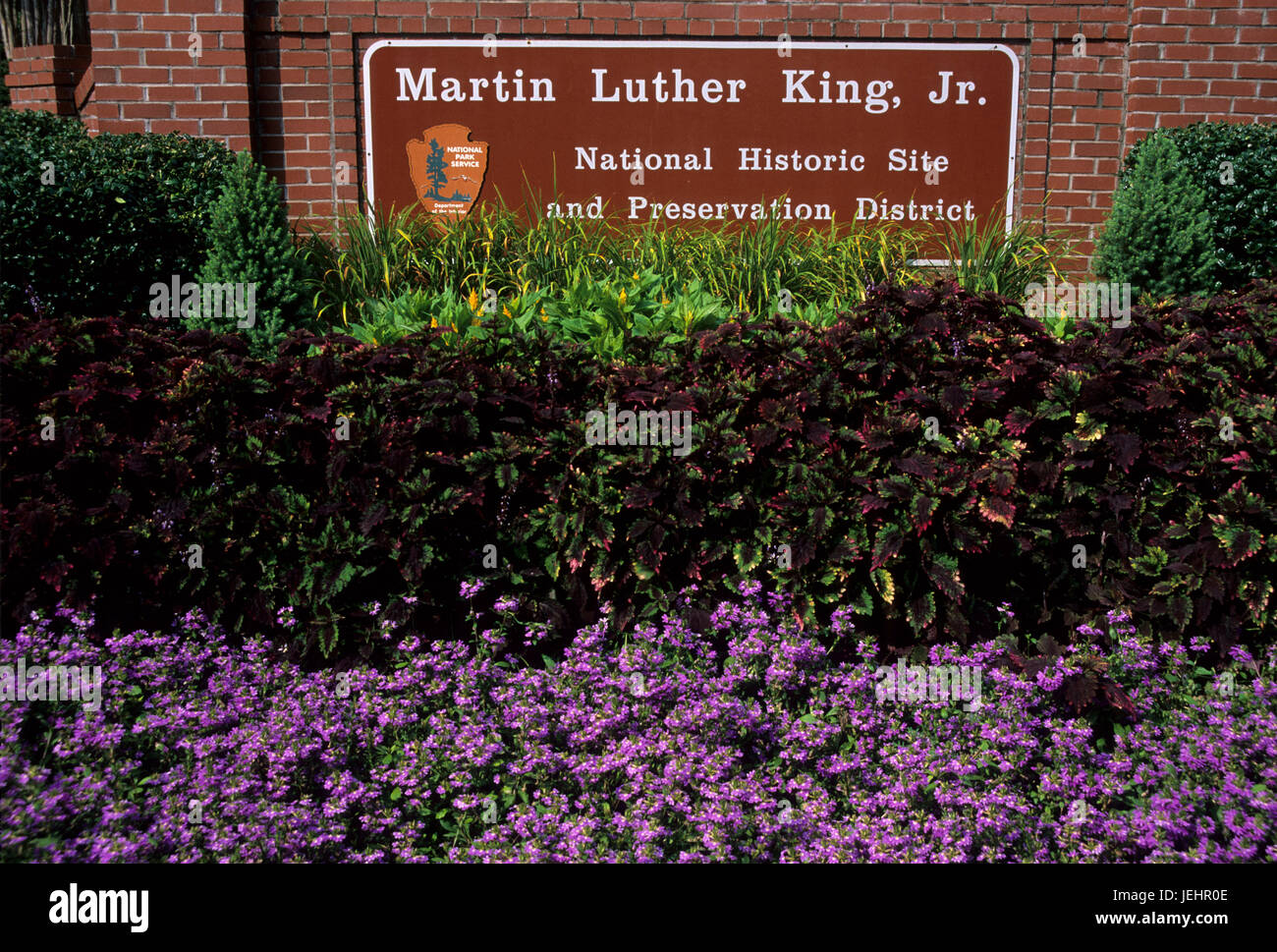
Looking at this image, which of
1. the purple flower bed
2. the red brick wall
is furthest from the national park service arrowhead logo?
the purple flower bed

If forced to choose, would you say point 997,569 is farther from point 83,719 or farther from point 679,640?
point 83,719

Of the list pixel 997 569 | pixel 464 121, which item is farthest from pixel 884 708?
pixel 464 121

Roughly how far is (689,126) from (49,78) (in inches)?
216

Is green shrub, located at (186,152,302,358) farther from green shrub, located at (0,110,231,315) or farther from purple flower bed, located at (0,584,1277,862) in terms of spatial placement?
purple flower bed, located at (0,584,1277,862)

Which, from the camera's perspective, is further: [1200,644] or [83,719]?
[1200,644]

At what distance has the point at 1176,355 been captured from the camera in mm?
3330

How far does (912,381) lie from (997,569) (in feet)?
2.31

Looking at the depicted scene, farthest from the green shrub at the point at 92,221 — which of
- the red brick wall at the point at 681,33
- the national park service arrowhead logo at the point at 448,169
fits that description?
the national park service arrowhead logo at the point at 448,169

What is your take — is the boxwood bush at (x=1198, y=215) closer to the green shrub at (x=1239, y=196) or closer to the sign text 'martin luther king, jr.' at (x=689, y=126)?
the green shrub at (x=1239, y=196)

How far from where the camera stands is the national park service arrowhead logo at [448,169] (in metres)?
6.34

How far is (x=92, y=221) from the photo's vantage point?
16.6ft

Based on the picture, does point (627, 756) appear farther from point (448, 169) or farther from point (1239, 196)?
point (1239, 196)

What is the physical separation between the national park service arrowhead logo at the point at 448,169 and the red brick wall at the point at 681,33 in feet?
1.44

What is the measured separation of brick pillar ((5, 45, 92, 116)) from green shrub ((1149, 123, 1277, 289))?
27.1 feet
